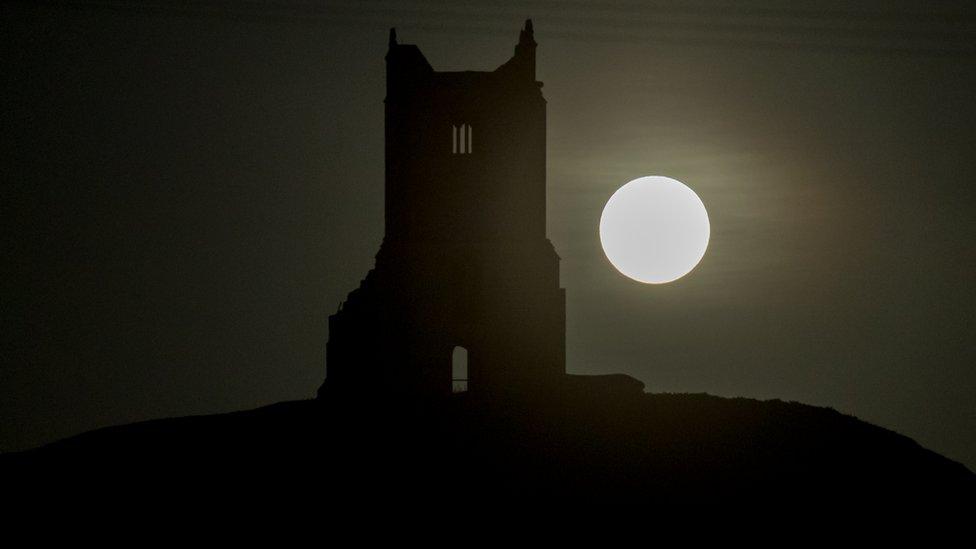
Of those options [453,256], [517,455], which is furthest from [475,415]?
[453,256]

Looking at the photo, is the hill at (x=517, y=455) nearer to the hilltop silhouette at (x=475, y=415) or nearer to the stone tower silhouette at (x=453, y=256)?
the hilltop silhouette at (x=475, y=415)

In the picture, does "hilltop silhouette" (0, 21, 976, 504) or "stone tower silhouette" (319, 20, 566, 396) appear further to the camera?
"stone tower silhouette" (319, 20, 566, 396)

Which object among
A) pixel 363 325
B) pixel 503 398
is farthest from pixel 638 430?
pixel 363 325

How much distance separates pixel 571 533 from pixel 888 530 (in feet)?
23.2

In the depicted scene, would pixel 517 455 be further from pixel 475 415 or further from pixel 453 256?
pixel 453 256

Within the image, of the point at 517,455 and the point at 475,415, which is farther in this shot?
the point at 475,415

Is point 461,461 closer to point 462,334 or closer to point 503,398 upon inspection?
point 503,398

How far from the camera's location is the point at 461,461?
23656 millimetres

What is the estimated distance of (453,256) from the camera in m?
30.5

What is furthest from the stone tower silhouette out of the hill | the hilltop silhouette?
the hill

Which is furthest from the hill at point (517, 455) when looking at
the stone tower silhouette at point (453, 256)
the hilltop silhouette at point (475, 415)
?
the stone tower silhouette at point (453, 256)

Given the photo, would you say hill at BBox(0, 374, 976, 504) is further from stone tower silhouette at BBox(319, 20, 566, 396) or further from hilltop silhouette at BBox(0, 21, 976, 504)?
stone tower silhouette at BBox(319, 20, 566, 396)

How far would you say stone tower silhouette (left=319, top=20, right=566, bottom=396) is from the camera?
99.3ft

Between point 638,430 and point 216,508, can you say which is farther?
point 638,430
